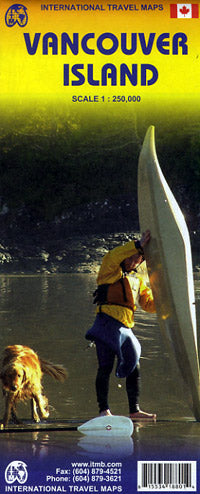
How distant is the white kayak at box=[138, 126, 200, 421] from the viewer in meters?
3.85

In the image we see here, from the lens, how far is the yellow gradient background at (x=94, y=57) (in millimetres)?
3852

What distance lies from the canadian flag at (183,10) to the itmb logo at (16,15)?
0.82m

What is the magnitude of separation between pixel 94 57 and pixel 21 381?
1.90m

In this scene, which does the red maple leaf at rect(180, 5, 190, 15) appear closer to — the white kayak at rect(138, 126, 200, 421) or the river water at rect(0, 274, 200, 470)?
the white kayak at rect(138, 126, 200, 421)

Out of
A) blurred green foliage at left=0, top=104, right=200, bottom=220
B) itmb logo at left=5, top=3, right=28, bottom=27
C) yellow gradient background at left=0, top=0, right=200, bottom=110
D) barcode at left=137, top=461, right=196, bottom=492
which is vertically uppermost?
blurred green foliage at left=0, top=104, right=200, bottom=220

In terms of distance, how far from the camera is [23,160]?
34.6 feet

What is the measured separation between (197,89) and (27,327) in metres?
3.40

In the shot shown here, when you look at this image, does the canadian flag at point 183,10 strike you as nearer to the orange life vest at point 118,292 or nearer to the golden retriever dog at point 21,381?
the orange life vest at point 118,292

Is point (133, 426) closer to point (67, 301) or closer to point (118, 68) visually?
point (118, 68)

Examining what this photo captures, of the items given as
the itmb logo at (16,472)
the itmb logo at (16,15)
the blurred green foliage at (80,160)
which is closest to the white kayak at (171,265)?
the itmb logo at (16,15)

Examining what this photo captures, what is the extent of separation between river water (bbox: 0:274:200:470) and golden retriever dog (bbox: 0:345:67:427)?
4.9 inches

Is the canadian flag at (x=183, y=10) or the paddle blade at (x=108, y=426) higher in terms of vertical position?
the canadian flag at (x=183, y=10)

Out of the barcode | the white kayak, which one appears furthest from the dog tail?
the barcode

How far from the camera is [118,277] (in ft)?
12.8
